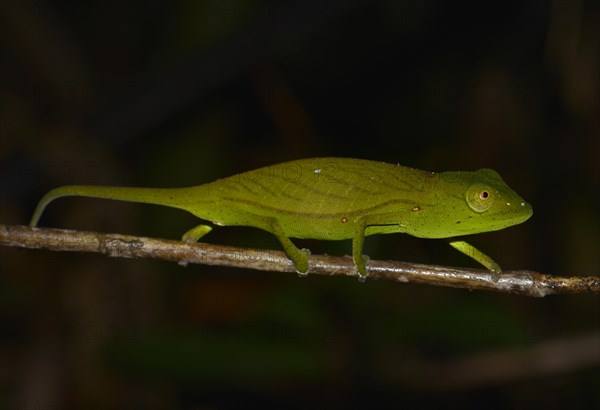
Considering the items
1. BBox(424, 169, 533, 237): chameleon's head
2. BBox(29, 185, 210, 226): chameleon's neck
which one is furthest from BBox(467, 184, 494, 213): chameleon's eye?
BBox(29, 185, 210, 226): chameleon's neck

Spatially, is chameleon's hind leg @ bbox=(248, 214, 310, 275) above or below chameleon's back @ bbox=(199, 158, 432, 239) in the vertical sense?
below

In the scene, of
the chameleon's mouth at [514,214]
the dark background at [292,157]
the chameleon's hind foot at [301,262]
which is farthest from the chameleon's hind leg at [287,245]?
the dark background at [292,157]

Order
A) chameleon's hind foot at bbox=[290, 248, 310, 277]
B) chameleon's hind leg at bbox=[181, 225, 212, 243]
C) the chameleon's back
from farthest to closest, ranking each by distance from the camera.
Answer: chameleon's hind leg at bbox=[181, 225, 212, 243] < chameleon's hind foot at bbox=[290, 248, 310, 277] < the chameleon's back

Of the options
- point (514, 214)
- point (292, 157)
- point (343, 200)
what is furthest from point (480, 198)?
point (292, 157)

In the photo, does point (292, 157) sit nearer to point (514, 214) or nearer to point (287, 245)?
point (287, 245)

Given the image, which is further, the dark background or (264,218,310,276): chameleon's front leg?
the dark background

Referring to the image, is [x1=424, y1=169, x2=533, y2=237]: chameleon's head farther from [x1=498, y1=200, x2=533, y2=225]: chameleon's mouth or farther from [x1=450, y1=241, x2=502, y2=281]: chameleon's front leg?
[x1=450, y1=241, x2=502, y2=281]: chameleon's front leg

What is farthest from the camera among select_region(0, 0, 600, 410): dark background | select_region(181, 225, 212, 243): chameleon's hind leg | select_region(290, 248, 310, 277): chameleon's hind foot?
select_region(0, 0, 600, 410): dark background
